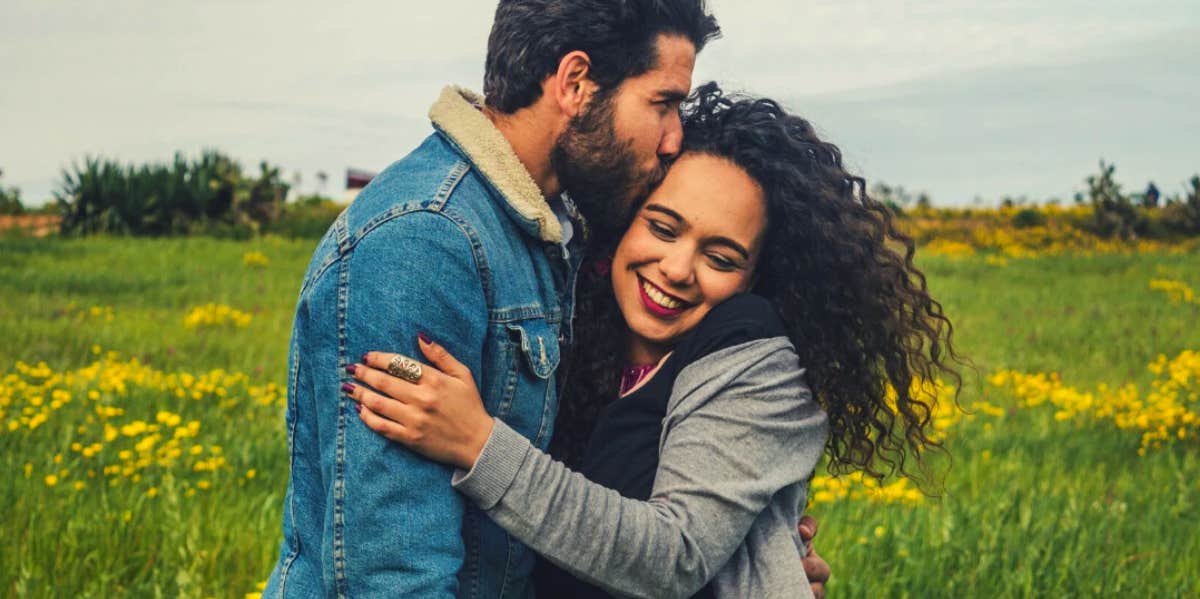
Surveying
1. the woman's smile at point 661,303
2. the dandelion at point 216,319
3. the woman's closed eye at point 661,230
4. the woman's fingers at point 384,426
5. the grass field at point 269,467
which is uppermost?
the woman's closed eye at point 661,230

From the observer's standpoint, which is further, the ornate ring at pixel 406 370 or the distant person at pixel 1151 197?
the distant person at pixel 1151 197

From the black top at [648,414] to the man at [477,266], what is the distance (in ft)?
0.60

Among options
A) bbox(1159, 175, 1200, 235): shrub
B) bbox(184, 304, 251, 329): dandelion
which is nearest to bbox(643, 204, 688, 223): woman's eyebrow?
bbox(184, 304, 251, 329): dandelion

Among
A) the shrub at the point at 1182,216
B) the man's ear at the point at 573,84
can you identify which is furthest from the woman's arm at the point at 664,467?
the shrub at the point at 1182,216

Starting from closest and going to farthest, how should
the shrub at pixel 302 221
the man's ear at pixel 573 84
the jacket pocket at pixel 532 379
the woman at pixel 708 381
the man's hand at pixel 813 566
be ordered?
the woman at pixel 708 381 < the jacket pocket at pixel 532 379 < the man's ear at pixel 573 84 < the man's hand at pixel 813 566 < the shrub at pixel 302 221

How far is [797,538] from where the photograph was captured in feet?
8.60

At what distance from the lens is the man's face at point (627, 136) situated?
2.47 metres

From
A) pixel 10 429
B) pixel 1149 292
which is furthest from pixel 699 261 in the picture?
pixel 1149 292

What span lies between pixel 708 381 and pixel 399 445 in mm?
700

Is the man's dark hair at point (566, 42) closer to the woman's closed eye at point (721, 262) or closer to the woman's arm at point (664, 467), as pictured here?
the woman's closed eye at point (721, 262)

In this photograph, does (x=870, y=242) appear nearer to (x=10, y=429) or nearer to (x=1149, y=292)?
(x=10, y=429)

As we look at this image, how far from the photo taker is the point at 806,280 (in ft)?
9.18

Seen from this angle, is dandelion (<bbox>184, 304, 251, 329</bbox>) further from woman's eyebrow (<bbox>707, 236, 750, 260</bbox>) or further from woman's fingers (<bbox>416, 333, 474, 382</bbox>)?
woman's fingers (<bbox>416, 333, 474, 382</bbox>)

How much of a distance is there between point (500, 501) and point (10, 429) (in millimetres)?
4834
